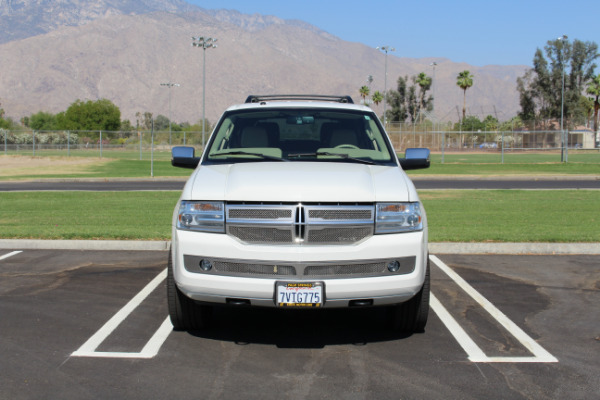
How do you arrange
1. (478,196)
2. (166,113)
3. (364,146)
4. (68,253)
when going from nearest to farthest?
1. (364,146)
2. (68,253)
3. (478,196)
4. (166,113)

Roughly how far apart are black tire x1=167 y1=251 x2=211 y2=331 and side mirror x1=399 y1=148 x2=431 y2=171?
2.36 metres

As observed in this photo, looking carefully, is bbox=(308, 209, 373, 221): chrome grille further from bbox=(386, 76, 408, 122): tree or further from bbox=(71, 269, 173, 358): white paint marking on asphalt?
bbox=(386, 76, 408, 122): tree

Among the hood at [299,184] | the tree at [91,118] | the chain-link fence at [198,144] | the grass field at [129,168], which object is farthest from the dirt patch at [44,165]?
the tree at [91,118]

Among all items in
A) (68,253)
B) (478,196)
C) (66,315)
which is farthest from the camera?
(478,196)

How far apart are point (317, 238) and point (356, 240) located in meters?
0.29

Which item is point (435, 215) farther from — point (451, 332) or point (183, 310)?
point (183, 310)

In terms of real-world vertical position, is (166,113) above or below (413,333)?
above

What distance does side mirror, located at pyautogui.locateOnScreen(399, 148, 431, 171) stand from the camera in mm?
6613

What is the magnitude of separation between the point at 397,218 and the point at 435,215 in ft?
28.1

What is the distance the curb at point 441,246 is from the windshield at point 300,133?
3286 millimetres

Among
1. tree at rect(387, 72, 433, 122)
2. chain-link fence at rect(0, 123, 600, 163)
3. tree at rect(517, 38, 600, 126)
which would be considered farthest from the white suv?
tree at rect(387, 72, 433, 122)

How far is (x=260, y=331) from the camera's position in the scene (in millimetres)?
5812

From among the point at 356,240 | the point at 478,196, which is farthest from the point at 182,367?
the point at 478,196

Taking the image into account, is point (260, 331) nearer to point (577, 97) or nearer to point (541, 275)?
point (541, 275)
